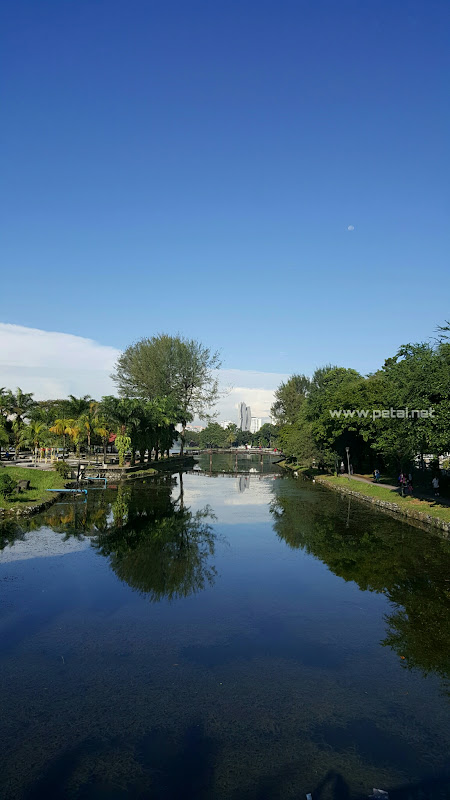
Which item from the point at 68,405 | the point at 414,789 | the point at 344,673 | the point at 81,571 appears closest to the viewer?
the point at 414,789

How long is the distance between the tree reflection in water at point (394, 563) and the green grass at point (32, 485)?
49.1ft

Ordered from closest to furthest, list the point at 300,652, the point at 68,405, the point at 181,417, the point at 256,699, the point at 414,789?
the point at 414,789 < the point at 256,699 < the point at 300,652 < the point at 68,405 < the point at 181,417

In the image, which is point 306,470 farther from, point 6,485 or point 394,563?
point 394,563

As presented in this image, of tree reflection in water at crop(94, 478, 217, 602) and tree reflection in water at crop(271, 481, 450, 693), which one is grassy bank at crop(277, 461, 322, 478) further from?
tree reflection in water at crop(94, 478, 217, 602)

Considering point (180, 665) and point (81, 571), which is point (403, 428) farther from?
point (180, 665)

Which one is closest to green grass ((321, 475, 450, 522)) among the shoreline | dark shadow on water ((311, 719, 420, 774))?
the shoreline

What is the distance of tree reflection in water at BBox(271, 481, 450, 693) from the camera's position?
11891 mm

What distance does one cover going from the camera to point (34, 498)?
30.5 metres

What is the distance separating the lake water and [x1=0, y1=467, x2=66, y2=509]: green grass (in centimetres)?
731

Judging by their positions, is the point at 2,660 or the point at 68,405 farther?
the point at 68,405

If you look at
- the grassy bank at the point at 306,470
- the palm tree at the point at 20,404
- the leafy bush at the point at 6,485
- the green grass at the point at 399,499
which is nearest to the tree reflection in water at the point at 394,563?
the green grass at the point at 399,499

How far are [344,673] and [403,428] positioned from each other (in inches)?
921

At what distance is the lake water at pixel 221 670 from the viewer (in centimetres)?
707

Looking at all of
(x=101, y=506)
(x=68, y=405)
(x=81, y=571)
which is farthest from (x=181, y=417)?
(x=81, y=571)
